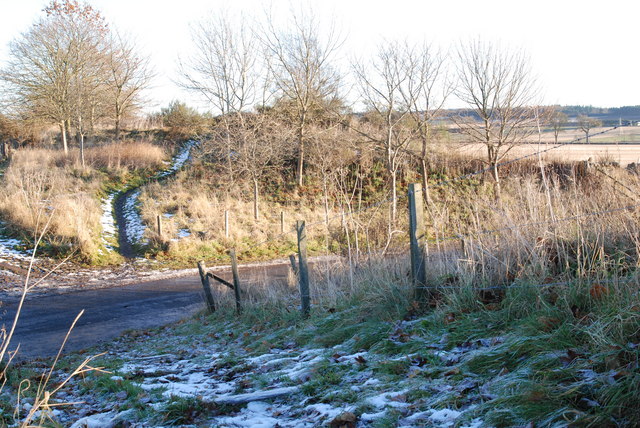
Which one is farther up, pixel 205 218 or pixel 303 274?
pixel 303 274

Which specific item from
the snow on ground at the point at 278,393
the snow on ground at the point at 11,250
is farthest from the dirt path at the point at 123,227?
the snow on ground at the point at 278,393

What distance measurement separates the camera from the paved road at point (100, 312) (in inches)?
378

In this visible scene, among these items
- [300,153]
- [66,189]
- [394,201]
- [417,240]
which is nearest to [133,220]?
[66,189]

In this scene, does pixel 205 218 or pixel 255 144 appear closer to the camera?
pixel 205 218

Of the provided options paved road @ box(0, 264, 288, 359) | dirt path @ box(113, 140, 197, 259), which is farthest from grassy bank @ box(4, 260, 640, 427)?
dirt path @ box(113, 140, 197, 259)

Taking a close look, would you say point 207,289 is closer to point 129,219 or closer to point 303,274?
point 303,274

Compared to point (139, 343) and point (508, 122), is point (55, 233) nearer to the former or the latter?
point (139, 343)

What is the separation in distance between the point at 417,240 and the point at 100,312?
30.6ft

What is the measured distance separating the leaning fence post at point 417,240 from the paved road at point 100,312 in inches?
191

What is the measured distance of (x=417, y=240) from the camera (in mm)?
5719

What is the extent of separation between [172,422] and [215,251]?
17.0 meters

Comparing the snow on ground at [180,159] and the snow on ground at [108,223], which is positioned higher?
the snow on ground at [180,159]

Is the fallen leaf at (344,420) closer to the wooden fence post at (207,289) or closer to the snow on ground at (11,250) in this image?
the wooden fence post at (207,289)

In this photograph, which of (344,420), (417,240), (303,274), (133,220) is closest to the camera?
(344,420)
